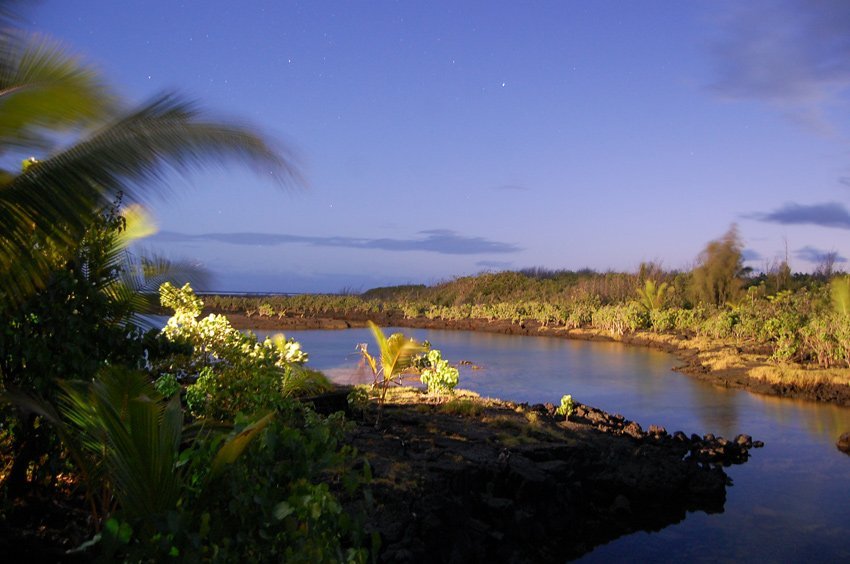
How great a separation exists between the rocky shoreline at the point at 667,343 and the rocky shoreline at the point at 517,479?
7263 mm

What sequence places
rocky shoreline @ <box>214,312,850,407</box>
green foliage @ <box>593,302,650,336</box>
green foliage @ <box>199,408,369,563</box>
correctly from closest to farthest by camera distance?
1. green foliage @ <box>199,408,369,563</box>
2. rocky shoreline @ <box>214,312,850,407</box>
3. green foliage @ <box>593,302,650,336</box>

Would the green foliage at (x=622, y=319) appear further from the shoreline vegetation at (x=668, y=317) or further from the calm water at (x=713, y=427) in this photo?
the calm water at (x=713, y=427)

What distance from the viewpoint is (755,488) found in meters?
11.0

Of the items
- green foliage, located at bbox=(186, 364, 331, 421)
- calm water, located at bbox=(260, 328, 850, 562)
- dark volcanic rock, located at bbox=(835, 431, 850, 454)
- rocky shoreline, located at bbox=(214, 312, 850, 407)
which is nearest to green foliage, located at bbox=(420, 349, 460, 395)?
calm water, located at bbox=(260, 328, 850, 562)

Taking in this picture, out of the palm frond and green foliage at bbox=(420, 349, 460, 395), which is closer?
the palm frond

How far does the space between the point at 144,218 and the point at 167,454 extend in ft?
14.2

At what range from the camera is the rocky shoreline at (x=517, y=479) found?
283 inches

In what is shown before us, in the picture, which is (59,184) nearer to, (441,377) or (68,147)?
(68,147)

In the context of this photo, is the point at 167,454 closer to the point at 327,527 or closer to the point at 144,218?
the point at 327,527

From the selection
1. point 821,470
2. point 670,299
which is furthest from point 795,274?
point 821,470

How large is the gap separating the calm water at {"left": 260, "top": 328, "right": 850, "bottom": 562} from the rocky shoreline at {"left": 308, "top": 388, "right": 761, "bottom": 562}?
16.7 inches

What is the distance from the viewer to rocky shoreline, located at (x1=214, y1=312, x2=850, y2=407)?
61.6ft

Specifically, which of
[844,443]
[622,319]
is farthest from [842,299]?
[622,319]

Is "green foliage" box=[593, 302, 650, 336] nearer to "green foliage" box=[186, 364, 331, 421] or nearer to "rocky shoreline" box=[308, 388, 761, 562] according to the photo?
"rocky shoreline" box=[308, 388, 761, 562]
